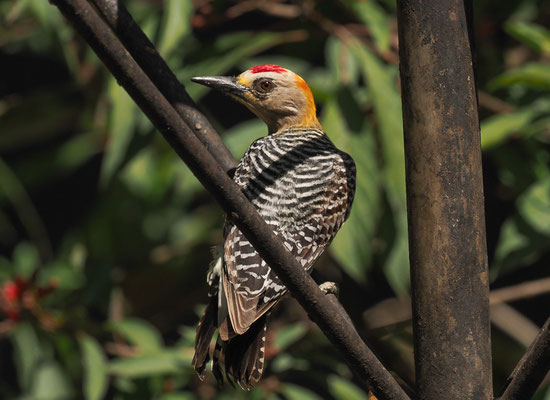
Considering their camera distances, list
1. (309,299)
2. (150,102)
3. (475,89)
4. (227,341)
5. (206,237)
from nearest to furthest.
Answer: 1. (150,102)
2. (309,299)
3. (475,89)
4. (227,341)
5. (206,237)

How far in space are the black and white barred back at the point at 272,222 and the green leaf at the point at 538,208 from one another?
59 centimetres

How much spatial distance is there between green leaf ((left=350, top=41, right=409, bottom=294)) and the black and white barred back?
0.71 feet

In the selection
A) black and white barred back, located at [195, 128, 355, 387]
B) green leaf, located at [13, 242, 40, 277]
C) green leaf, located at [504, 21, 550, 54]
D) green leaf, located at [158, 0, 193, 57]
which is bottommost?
green leaf, located at [13, 242, 40, 277]

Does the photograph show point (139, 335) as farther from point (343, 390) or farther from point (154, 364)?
point (343, 390)

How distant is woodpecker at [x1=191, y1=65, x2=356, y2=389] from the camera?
208 centimetres

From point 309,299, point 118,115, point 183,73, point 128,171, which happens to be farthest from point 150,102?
point 128,171

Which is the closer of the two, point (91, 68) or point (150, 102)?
point (150, 102)

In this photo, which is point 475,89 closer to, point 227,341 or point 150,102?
point 150,102

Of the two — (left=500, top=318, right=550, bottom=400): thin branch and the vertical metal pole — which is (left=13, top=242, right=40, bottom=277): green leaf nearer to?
the vertical metal pole

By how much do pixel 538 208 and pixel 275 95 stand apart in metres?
1.00

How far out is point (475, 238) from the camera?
1543 millimetres

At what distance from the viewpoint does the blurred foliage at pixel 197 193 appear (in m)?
2.82

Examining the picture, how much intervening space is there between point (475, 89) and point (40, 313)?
2.10m

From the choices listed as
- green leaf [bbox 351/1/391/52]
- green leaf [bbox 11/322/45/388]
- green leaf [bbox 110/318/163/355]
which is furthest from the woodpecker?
green leaf [bbox 11/322/45/388]
